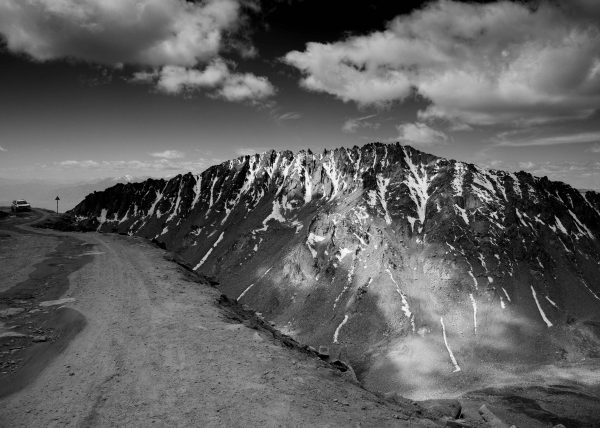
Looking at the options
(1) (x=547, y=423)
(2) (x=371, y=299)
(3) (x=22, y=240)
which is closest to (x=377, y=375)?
(2) (x=371, y=299)

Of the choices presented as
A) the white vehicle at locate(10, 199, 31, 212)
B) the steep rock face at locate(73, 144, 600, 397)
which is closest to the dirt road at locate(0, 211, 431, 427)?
the white vehicle at locate(10, 199, 31, 212)

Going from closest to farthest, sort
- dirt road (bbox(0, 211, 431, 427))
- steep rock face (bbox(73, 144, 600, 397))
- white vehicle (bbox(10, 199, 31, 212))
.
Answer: dirt road (bbox(0, 211, 431, 427))
white vehicle (bbox(10, 199, 31, 212))
steep rock face (bbox(73, 144, 600, 397))

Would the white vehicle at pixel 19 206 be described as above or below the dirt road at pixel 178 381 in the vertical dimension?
above

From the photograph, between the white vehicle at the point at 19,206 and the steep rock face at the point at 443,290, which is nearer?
the white vehicle at the point at 19,206

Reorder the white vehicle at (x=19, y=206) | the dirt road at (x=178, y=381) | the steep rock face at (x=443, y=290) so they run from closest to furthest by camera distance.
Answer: the dirt road at (x=178, y=381) → the white vehicle at (x=19, y=206) → the steep rock face at (x=443, y=290)

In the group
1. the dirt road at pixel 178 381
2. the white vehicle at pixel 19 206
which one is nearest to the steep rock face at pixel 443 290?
the white vehicle at pixel 19 206

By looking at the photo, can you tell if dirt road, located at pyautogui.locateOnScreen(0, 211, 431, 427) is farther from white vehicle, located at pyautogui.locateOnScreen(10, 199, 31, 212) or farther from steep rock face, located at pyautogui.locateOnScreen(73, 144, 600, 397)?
steep rock face, located at pyautogui.locateOnScreen(73, 144, 600, 397)

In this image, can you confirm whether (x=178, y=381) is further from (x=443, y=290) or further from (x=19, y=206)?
(x=443, y=290)

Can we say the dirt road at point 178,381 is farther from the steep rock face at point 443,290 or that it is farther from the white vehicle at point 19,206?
the steep rock face at point 443,290
